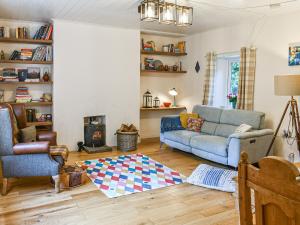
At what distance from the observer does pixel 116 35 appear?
18.6 ft

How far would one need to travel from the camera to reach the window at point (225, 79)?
5723 mm

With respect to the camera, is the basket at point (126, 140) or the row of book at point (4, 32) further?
the basket at point (126, 140)

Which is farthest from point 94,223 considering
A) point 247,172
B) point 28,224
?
point 247,172

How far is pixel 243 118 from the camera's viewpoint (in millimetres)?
4695

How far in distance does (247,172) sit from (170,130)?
427 cm

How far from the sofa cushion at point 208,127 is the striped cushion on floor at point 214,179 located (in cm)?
121

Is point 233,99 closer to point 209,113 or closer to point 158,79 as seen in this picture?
point 209,113

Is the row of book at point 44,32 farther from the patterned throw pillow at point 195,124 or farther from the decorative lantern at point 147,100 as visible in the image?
the patterned throw pillow at point 195,124

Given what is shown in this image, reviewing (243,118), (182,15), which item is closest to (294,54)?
(243,118)

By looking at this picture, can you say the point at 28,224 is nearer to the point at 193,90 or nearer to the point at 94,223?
the point at 94,223

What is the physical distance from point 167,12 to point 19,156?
97.4 inches

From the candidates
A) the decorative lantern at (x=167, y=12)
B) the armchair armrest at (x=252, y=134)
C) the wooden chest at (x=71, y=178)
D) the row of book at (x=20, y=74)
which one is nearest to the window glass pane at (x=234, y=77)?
the armchair armrest at (x=252, y=134)

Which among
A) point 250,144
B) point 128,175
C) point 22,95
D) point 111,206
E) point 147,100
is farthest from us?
point 147,100

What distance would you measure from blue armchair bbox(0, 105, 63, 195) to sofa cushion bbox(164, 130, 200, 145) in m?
2.35
